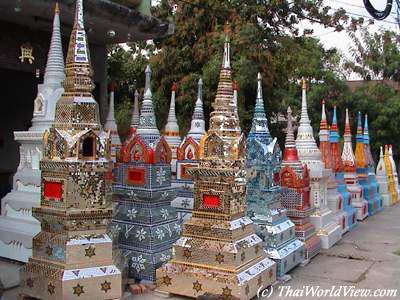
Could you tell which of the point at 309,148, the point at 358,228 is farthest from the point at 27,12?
the point at 358,228

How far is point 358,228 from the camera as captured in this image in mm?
12031

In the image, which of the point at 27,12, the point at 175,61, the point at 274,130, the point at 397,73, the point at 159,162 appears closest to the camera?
the point at 159,162

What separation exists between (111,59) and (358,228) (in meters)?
10.5

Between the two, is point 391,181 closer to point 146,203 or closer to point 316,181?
point 316,181

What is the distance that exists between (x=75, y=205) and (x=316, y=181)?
5334mm

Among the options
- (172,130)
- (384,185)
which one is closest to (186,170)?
(172,130)

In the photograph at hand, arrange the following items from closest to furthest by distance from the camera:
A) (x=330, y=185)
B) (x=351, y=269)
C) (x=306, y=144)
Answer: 1. (x=351, y=269)
2. (x=306, y=144)
3. (x=330, y=185)

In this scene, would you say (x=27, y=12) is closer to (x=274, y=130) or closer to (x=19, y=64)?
(x=19, y=64)

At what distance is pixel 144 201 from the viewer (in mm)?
6566

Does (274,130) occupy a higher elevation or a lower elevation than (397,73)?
lower

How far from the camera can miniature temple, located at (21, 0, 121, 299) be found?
17.0 feet

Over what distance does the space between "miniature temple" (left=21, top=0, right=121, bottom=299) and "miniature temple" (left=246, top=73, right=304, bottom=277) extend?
8.26 feet

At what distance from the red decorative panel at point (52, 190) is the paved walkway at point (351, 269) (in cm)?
129

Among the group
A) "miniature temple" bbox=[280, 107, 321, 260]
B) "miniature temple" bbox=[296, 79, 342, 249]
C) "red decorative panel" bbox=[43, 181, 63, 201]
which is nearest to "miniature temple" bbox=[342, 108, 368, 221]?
"miniature temple" bbox=[296, 79, 342, 249]
